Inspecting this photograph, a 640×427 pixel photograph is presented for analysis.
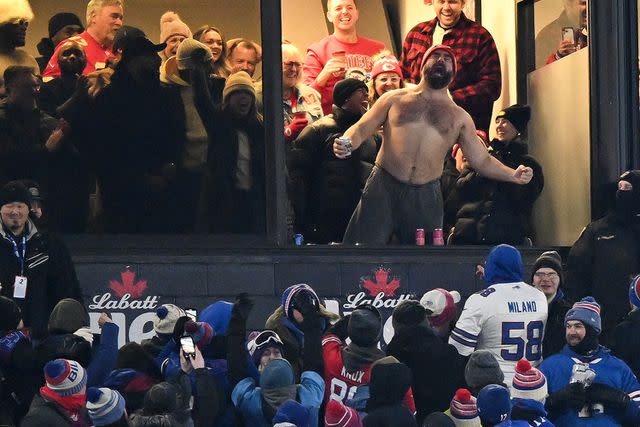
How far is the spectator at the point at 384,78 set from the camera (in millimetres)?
15586

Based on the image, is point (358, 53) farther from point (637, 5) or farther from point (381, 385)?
point (381, 385)

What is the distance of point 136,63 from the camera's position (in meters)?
14.8

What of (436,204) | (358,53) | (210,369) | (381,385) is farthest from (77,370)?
(358,53)

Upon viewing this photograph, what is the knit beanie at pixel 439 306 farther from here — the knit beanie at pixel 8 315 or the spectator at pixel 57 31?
the spectator at pixel 57 31

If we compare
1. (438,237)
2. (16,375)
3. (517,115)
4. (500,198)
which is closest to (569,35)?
(517,115)

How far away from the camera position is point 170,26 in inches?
584

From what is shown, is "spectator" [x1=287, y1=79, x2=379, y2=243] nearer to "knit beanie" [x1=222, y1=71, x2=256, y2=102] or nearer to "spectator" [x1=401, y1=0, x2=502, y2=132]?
"knit beanie" [x1=222, y1=71, x2=256, y2=102]

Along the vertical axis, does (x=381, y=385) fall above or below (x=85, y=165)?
below

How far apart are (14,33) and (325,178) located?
259 cm

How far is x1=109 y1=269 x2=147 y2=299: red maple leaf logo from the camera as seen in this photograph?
14336mm

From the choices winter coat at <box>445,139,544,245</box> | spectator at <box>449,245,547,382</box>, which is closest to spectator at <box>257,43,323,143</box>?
winter coat at <box>445,139,544,245</box>

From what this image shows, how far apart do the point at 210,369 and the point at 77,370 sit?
2.88ft

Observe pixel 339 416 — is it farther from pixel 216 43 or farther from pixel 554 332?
pixel 216 43

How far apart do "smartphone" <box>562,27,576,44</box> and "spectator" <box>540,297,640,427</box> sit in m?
4.25
